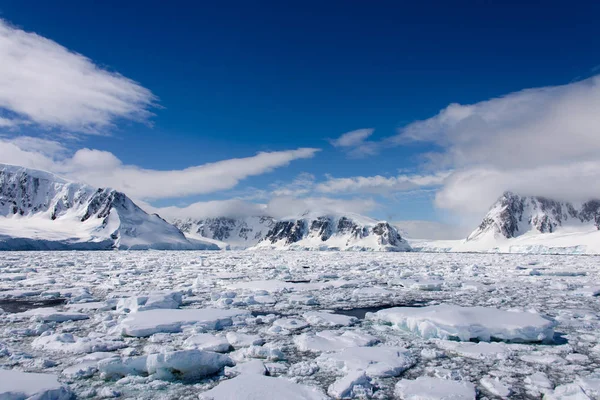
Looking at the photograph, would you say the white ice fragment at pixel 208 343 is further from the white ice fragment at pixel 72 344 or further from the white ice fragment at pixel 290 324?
the white ice fragment at pixel 290 324

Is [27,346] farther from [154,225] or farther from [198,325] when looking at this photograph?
[154,225]

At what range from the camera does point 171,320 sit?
26.1 feet

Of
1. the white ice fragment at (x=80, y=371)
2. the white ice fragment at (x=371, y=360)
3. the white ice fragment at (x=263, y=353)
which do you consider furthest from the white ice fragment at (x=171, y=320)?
the white ice fragment at (x=371, y=360)

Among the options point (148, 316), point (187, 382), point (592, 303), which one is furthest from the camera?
point (592, 303)

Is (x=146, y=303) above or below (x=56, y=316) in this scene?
above


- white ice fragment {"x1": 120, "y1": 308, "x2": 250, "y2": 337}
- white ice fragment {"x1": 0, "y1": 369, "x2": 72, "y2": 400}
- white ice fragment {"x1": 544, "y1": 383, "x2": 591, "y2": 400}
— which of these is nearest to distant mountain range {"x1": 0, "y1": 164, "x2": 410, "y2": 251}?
white ice fragment {"x1": 120, "y1": 308, "x2": 250, "y2": 337}

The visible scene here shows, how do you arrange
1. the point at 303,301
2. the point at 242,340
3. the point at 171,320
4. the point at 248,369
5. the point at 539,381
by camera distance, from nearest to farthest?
the point at 539,381 < the point at 248,369 < the point at 242,340 < the point at 171,320 < the point at 303,301

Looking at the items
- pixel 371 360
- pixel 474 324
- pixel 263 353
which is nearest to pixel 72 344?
pixel 263 353

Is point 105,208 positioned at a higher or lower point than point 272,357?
higher

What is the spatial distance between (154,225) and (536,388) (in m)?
143

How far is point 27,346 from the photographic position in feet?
21.0

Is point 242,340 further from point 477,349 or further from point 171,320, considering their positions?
point 477,349

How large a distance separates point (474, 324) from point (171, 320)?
19.6 feet

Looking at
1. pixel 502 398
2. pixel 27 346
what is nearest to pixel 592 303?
pixel 502 398
